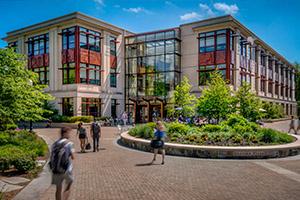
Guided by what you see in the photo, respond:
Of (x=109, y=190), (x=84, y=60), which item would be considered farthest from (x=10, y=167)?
(x=84, y=60)

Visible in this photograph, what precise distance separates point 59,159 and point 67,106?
94.4 ft

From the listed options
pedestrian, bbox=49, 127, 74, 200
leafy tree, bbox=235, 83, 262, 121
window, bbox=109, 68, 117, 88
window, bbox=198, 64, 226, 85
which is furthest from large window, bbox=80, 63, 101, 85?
pedestrian, bbox=49, 127, 74, 200

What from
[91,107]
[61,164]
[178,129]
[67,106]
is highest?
[67,106]

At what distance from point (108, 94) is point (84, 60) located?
19.3 feet

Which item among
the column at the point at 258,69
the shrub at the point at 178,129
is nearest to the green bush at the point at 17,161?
the shrub at the point at 178,129

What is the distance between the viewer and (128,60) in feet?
128

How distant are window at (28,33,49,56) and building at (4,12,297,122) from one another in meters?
0.14

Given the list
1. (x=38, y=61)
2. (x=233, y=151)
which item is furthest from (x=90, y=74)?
(x=233, y=151)

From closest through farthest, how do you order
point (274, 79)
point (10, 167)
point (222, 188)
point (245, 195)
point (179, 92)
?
1. point (245, 195)
2. point (222, 188)
3. point (10, 167)
4. point (179, 92)
5. point (274, 79)

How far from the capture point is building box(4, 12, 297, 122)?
32.4 m

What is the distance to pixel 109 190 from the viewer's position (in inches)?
283

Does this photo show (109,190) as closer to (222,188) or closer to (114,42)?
(222,188)

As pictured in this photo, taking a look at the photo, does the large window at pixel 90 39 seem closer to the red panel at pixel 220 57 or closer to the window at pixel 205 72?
the window at pixel 205 72

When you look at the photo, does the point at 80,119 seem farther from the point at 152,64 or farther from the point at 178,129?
the point at 178,129
